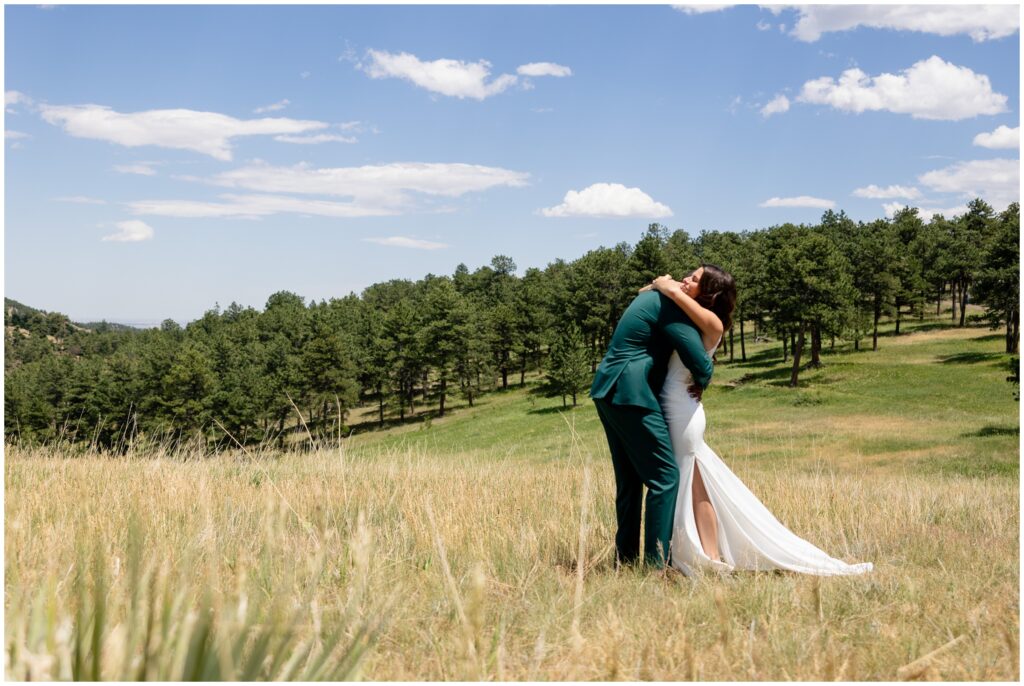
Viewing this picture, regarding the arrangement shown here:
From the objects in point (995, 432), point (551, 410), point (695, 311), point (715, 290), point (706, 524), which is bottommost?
point (551, 410)

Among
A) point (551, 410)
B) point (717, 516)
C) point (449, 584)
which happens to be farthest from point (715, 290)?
point (551, 410)

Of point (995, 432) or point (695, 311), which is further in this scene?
point (995, 432)

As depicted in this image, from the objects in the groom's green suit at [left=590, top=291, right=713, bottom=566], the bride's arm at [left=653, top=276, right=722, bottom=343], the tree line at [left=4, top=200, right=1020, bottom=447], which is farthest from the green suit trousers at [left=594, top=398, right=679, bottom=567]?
the tree line at [left=4, top=200, right=1020, bottom=447]

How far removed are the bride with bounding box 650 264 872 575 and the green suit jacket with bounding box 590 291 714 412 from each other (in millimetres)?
76

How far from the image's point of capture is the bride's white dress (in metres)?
4.55

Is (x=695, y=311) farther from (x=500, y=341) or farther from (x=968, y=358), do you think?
(x=500, y=341)

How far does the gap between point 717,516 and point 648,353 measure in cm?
113

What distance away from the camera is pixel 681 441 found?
15.2 ft

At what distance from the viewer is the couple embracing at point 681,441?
452 cm

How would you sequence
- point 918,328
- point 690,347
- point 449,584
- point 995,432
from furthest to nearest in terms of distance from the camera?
point 918,328 → point 995,432 → point 690,347 → point 449,584

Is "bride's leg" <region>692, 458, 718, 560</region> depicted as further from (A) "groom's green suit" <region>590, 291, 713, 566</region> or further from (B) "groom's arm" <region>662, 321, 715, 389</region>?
(B) "groom's arm" <region>662, 321, 715, 389</region>

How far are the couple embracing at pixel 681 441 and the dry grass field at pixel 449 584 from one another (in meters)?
0.24

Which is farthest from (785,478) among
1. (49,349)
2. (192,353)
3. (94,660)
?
(49,349)

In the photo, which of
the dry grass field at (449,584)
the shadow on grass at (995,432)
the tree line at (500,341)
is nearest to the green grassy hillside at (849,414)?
the shadow on grass at (995,432)
